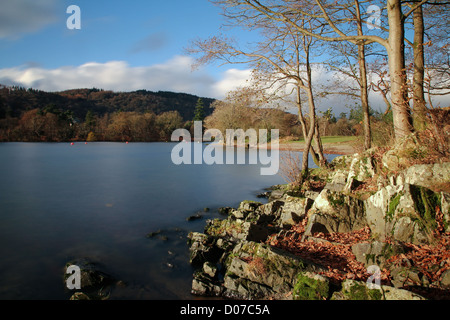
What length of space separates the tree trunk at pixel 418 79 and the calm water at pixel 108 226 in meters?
6.55

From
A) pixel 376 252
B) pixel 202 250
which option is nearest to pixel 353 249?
pixel 376 252

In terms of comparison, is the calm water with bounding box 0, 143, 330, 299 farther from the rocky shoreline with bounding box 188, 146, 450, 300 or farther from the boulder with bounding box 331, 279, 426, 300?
the boulder with bounding box 331, 279, 426, 300

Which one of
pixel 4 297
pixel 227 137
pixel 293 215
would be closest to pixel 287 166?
pixel 293 215

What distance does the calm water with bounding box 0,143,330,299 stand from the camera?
5520 mm

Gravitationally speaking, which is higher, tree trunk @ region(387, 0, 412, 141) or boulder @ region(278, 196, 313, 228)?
tree trunk @ region(387, 0, 412, 141)

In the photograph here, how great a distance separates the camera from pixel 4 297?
16.5 feet

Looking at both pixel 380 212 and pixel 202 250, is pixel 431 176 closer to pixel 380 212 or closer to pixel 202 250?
pixel 380 212

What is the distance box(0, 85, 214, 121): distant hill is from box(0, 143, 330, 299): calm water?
71431mm

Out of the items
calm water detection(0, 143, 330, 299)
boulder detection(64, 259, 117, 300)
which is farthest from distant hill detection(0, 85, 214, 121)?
boulder detection(64, 259, 117, 300)

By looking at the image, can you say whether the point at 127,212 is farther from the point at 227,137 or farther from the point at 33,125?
the point at 33,125

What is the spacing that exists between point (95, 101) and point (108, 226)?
387ft

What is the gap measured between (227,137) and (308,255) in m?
46.4

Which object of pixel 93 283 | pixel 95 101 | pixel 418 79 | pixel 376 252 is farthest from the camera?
pixel 95 101

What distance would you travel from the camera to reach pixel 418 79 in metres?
8.50
